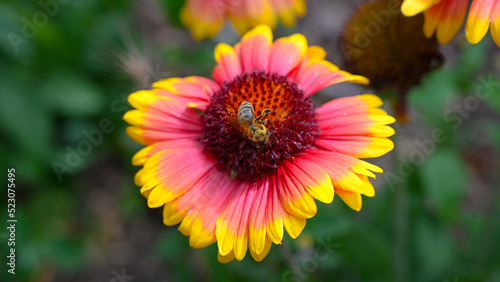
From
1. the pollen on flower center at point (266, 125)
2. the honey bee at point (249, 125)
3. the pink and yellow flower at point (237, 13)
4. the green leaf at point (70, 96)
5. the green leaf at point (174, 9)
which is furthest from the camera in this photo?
the green leaf at point (70, 96)

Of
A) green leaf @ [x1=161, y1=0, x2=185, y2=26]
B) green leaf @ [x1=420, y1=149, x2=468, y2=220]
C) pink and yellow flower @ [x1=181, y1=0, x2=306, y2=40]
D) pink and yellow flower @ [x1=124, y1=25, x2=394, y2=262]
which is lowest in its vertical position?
green leaf @ [x1=420, y1=149, x2=468, y2=220]

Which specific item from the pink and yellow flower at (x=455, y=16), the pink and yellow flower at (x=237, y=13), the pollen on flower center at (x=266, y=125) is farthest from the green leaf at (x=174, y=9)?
the pink and yellow flower at (x=455, y=16)

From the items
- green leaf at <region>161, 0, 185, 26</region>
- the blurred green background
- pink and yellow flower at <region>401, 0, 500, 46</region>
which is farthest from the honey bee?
green leaf at <region>161, 0, 185, 26</region>

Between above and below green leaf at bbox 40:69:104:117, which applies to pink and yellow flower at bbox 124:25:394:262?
below

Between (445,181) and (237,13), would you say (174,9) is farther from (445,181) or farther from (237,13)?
(445,181)

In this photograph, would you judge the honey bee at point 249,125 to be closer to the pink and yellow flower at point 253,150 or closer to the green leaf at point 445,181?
the pink and yellow flower at point 253,150

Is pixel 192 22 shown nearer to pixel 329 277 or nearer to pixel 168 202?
pixel 168 202

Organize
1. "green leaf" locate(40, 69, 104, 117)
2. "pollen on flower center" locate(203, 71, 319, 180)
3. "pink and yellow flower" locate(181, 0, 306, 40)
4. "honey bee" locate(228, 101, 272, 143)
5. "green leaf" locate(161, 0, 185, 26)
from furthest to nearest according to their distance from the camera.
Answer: "green leaf" locate(40, 69, 104, 117) → "green leaf" locate(161, 0, 185, 26) → "pink and yellow flower" locate(181, 0, 306, 40) → "pollen on flower center" locate(203, 71, 319, 180) → "honey bee" locate(228, 101, 272, 143)

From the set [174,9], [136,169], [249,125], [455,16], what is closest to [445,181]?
[455,16]

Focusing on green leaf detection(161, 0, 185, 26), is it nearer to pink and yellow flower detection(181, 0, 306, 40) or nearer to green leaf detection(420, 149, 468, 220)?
pink and yellow flower detection(181, 0, 306, 40)
